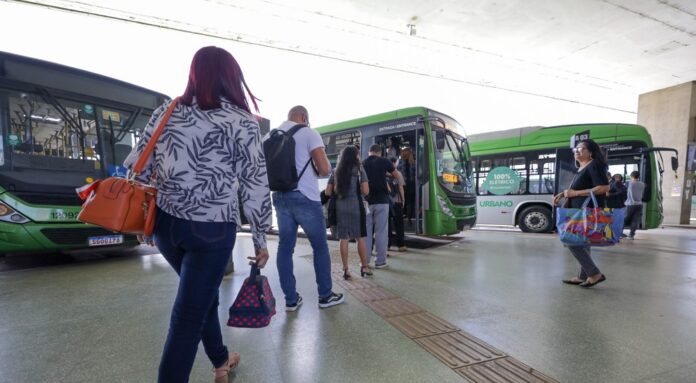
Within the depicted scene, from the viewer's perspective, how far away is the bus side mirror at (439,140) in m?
6.91

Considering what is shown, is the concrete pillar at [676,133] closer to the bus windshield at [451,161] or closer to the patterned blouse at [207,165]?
the bus windshield at [451,161]

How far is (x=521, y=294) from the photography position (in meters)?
3.58

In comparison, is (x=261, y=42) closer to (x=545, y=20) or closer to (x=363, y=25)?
(x=363, y=25)

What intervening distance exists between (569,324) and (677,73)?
16297 mm

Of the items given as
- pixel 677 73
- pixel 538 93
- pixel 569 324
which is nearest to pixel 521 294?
pixel 569 324

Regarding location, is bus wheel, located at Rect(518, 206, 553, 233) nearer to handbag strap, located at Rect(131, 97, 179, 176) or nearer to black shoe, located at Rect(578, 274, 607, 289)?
black shoe, located at Rect(578, 274, 607, 289)

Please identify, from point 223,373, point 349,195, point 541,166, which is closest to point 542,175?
point 541,166

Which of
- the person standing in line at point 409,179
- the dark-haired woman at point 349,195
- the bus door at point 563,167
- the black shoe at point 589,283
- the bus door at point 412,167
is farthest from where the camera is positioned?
the bus door at point 563,167

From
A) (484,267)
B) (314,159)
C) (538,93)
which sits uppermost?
(538,93)

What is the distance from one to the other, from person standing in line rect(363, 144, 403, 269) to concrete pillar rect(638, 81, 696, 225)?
16.0m

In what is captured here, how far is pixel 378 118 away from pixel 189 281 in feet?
22.8

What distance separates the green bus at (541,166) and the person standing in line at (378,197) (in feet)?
18.1

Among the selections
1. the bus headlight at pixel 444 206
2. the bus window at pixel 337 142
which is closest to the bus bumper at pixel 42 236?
the bus window at pixel 337 142

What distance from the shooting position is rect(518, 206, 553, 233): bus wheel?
30.3 feet
